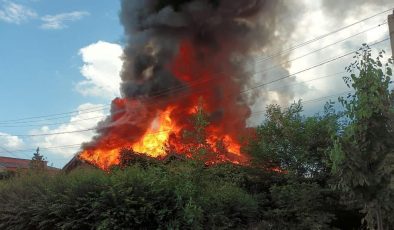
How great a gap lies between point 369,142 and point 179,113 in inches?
740

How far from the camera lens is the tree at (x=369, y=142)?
8.05 metres

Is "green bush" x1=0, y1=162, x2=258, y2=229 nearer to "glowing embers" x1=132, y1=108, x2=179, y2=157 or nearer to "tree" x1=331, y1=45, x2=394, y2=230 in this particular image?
"tree" x1=331, y1=45, x2=394, y2=230

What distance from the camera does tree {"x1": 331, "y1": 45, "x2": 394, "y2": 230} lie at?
8.05 metres

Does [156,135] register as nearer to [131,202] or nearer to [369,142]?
[131,202]

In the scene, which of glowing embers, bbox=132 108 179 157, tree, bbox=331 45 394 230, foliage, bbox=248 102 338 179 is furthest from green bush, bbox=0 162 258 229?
glowing embers, bbox=132 108 179 157

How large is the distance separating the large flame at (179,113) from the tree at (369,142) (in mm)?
14814

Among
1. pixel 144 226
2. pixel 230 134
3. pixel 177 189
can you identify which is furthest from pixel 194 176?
pixel 230 134

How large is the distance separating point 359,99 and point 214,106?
1948cm

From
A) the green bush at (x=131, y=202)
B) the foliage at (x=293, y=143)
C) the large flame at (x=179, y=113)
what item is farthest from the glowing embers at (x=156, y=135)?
the green bush at (x=131, y=202)

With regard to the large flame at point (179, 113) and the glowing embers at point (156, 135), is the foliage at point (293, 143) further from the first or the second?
the glowing embers at point (156, 135)

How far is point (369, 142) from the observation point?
8.25m

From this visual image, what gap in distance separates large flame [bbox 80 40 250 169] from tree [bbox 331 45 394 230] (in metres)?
14.8

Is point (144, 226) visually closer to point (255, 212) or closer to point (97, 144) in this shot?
point (255, 212)

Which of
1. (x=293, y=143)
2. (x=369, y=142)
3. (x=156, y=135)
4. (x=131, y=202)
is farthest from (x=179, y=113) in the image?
(x=369, y=142)
